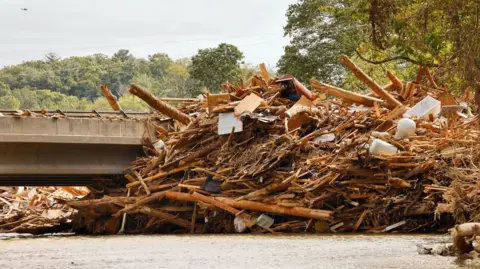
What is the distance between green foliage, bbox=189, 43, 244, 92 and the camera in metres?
73.2

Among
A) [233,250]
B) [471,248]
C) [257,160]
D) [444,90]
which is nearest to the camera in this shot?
[471,248]

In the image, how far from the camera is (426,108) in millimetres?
24750

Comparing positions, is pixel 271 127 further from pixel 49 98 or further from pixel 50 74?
pixel 50 74

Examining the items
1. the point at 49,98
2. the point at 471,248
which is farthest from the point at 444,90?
the point at 49,98

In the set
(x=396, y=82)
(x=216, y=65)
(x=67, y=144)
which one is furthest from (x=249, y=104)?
(x=216, y=65)

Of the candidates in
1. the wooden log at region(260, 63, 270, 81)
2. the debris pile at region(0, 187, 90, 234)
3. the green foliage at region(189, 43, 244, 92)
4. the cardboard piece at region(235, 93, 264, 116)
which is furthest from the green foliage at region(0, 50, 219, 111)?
the cardboard piece at region(235, 93, 264, 116)

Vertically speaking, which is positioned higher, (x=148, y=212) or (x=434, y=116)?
(x=434, y=116)

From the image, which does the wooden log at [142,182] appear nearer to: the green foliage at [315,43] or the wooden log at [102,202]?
the wooden log at [102,202]

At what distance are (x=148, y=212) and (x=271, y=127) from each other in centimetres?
432

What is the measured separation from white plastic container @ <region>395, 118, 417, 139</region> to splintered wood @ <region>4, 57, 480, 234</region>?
0.38 ft

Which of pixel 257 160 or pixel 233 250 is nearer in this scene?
pixel 233 250

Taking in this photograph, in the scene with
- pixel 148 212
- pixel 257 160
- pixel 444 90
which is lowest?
pixel 148 212

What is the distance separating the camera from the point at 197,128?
88.6ft

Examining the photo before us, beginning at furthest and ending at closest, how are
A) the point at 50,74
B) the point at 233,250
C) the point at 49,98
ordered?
the point at 50,74 → the point at 49,98 → the point at 233,250
